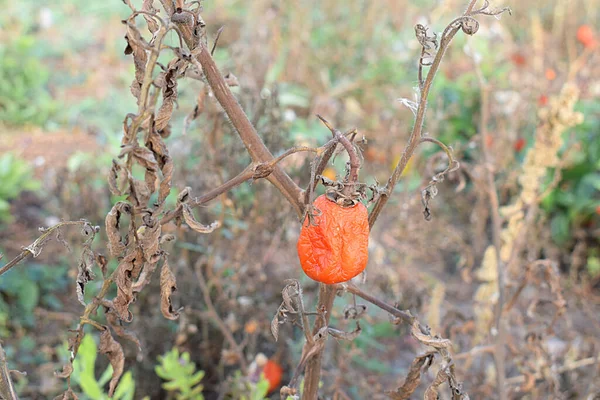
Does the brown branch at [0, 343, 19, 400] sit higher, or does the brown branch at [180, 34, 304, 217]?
the brown branch at [180, 34, 304, 217]

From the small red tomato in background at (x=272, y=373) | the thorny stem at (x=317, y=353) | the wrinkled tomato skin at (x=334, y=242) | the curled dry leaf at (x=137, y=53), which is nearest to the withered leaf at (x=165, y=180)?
the curled dry leaf at (x=137, y=53)

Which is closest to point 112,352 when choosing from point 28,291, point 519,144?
point 28,291

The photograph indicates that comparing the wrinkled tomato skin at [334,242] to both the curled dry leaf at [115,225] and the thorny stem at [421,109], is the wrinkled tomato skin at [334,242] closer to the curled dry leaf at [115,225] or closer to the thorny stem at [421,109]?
the thorny stem at [421,109]

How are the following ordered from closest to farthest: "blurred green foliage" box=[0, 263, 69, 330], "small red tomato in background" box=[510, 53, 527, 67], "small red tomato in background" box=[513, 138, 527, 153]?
"blurred green foliage" box=[0, 263, 69, 330], "small red tomato in background" box=[513, 138, 527, 153], "small red tomato in background" box=[510, 53, 527, 67]

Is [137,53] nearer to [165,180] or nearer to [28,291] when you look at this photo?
[165,180]

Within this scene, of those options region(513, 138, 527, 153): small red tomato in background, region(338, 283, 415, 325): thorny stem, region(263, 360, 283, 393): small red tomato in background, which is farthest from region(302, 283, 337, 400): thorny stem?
region(513, 138, 527, 153): small red tomato in background

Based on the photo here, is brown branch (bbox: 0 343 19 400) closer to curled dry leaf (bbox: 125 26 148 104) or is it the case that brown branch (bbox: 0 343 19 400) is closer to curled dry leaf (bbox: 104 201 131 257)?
curled dry leaf (bbox: 104 201 131 257)
